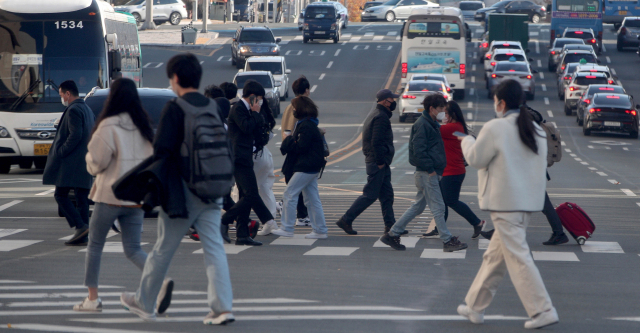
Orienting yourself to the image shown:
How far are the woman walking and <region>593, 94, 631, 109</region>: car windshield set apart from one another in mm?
26099

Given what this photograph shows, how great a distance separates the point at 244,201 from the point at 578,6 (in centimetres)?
5107

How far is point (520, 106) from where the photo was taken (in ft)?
19.8

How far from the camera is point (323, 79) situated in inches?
1845

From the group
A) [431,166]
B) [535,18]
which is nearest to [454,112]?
[431,166]

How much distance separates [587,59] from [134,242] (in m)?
44.0

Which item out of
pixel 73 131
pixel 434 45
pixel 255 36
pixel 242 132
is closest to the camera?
pixel 73 131

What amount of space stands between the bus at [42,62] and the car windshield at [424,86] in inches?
664

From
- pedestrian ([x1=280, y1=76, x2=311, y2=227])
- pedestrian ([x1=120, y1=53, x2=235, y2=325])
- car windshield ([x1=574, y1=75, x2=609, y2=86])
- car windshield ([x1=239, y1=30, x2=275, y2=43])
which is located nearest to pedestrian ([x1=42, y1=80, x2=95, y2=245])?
pedestrian ([x1=280, y1=76, x2=311, y2=227])

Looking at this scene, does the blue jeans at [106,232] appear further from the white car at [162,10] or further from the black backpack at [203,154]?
the white car at [162,10]

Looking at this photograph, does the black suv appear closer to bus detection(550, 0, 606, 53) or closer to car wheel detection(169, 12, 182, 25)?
bus detection(550, 0, 606, 53)

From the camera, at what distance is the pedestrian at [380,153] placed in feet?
32.7

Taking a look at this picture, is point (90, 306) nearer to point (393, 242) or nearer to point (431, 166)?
point (393, 242)

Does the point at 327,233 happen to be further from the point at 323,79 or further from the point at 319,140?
the point at 323,79

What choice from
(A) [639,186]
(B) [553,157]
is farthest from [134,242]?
(A) [639,186]
